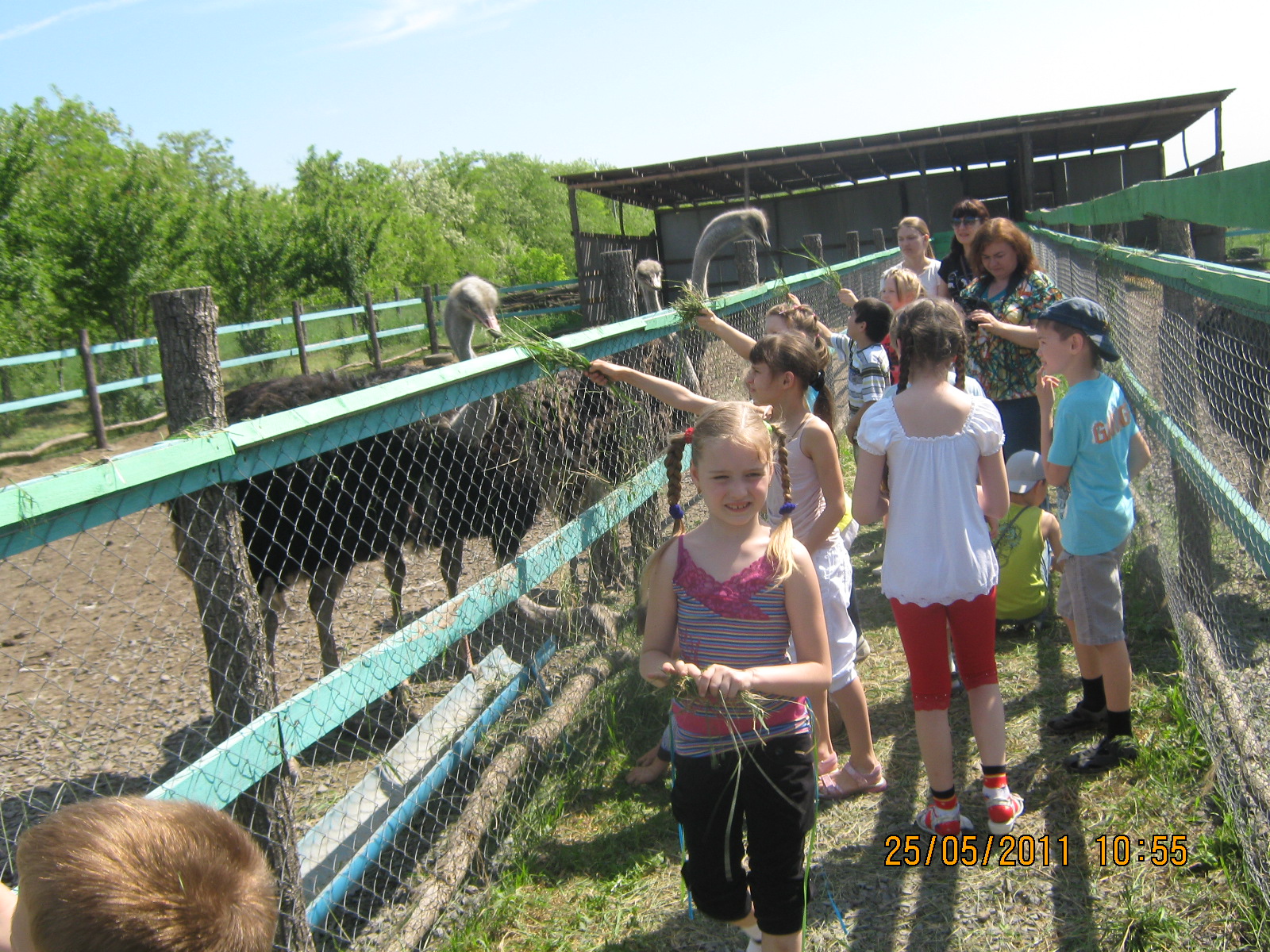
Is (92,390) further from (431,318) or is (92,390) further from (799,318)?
(799,318)

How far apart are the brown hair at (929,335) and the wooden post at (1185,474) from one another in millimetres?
1496

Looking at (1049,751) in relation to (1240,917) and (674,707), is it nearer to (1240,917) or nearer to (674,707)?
(1240,917)

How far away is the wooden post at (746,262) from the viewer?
6926mm

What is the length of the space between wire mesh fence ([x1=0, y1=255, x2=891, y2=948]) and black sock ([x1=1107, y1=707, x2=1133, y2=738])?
1878 mm

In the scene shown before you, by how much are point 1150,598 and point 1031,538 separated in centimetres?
82

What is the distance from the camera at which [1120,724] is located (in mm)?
3334

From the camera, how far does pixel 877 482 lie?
306cm

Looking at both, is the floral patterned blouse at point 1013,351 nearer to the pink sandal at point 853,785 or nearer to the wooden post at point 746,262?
the pink sandal at point 853,785

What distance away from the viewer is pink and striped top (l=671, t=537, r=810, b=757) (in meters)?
2.35

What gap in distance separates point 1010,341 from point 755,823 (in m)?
2.92

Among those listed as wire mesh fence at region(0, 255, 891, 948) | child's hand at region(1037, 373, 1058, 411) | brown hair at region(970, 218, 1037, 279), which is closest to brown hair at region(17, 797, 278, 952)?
wire mesh fence at region(0, 255, 891, 948)

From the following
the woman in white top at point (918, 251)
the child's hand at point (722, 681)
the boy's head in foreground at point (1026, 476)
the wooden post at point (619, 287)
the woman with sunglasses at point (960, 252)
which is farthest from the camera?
the woman in white top at point (918, 251)

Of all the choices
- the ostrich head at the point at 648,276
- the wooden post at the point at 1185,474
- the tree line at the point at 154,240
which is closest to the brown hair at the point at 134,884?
the wooden post at the point at 1185,474

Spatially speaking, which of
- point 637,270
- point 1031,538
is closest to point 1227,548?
point 1031,538
